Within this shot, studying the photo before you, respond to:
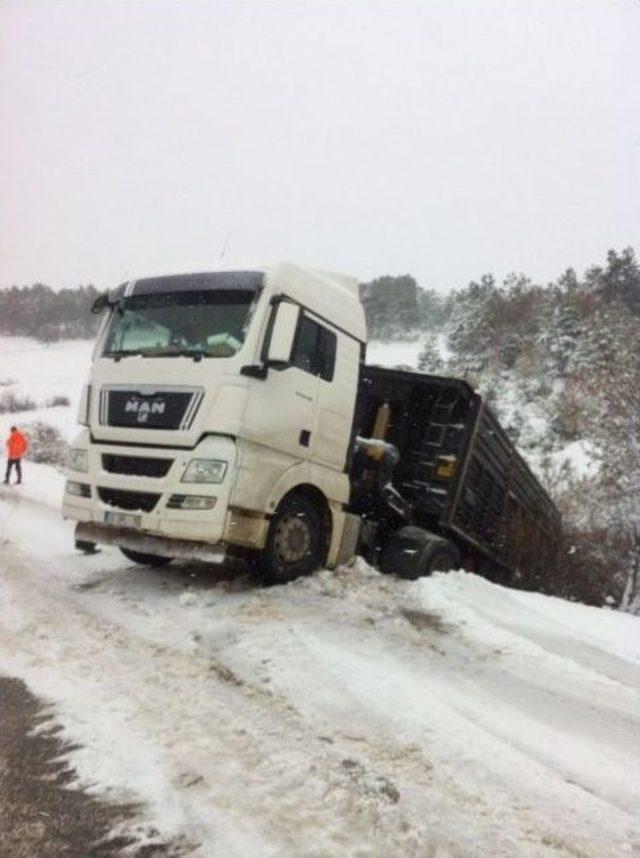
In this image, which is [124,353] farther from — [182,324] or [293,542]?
[293,542]

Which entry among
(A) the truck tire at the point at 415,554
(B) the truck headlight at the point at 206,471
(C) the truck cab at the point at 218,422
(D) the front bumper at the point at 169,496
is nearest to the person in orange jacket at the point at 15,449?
(C) the truck cab at the point at 218,422

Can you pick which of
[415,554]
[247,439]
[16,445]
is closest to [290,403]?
[247,439]

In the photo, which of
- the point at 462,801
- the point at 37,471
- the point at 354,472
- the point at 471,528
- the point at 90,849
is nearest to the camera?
the point at 90,849

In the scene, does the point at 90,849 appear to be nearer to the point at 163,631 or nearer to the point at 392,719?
the point at 392,719

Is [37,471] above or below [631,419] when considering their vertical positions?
below

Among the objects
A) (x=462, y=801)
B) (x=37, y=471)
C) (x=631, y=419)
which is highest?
(x=631, y=419)

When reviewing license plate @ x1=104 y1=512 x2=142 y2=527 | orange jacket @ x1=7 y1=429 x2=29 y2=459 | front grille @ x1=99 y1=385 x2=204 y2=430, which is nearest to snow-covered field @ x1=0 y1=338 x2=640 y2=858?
license plate @ x1=104 y1=512 x2=142 y2=527

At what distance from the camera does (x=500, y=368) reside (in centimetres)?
3825

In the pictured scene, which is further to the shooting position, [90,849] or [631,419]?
[631,419]

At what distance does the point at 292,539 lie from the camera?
6.06 m

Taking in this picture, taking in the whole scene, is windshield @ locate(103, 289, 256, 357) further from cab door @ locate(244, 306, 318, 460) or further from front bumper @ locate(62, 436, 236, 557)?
front bumper @ locate(62, 436, 236, 557)

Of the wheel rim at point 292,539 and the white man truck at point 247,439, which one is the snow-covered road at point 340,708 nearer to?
the wheel rim at point 292,539

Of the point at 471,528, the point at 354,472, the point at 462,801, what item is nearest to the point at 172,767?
the point at 462,801

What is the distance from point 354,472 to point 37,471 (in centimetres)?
1303
